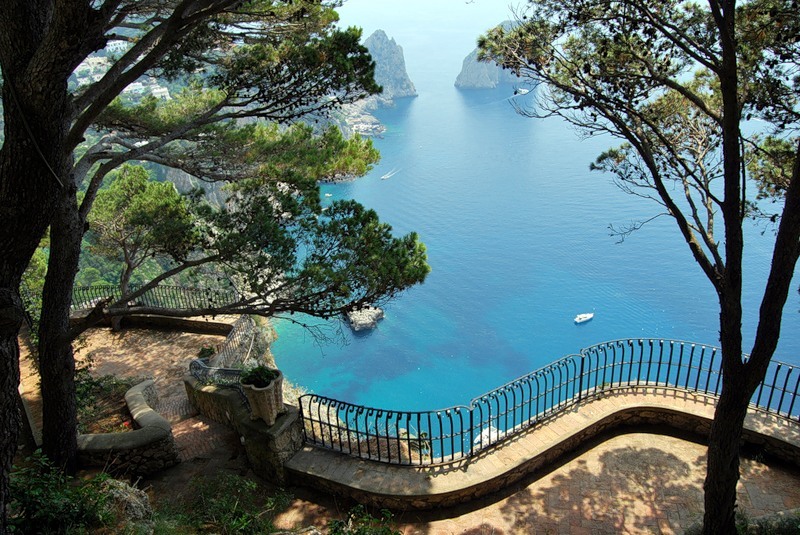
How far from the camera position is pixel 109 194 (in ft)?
36.9

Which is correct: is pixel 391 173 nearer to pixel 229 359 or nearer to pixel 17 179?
pixel 229 359

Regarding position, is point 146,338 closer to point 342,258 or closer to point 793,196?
point 342,258

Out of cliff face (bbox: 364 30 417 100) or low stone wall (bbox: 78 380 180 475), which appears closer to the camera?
low stone wall (bbox: 78 380 180 475)

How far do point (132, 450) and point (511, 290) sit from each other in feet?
118

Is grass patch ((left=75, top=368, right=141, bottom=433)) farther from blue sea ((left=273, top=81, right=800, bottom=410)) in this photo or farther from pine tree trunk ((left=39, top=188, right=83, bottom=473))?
blue sea ((left=273, top=81, right=800, bottom=410))

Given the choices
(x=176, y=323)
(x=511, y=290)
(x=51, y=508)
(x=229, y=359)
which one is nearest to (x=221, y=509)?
(x=51, y=508)

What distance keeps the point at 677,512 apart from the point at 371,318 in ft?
105

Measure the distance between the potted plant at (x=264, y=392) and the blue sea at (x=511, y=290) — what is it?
17876 millimetres

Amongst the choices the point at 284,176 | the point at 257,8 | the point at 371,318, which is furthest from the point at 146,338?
the point at 371,318

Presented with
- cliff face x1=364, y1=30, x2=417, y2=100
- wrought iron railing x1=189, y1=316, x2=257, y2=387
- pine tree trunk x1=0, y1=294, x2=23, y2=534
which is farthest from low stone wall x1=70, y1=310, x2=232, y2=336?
cliff face x1=364, y1=30, x2=417, y2=100

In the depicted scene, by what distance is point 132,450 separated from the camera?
621cm

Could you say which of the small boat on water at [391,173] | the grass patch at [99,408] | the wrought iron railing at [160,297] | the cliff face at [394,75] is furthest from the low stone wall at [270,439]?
the cliff face at [394,75]

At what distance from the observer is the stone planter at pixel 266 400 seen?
19.8ft

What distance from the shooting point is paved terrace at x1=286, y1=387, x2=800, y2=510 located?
5.93 meters
